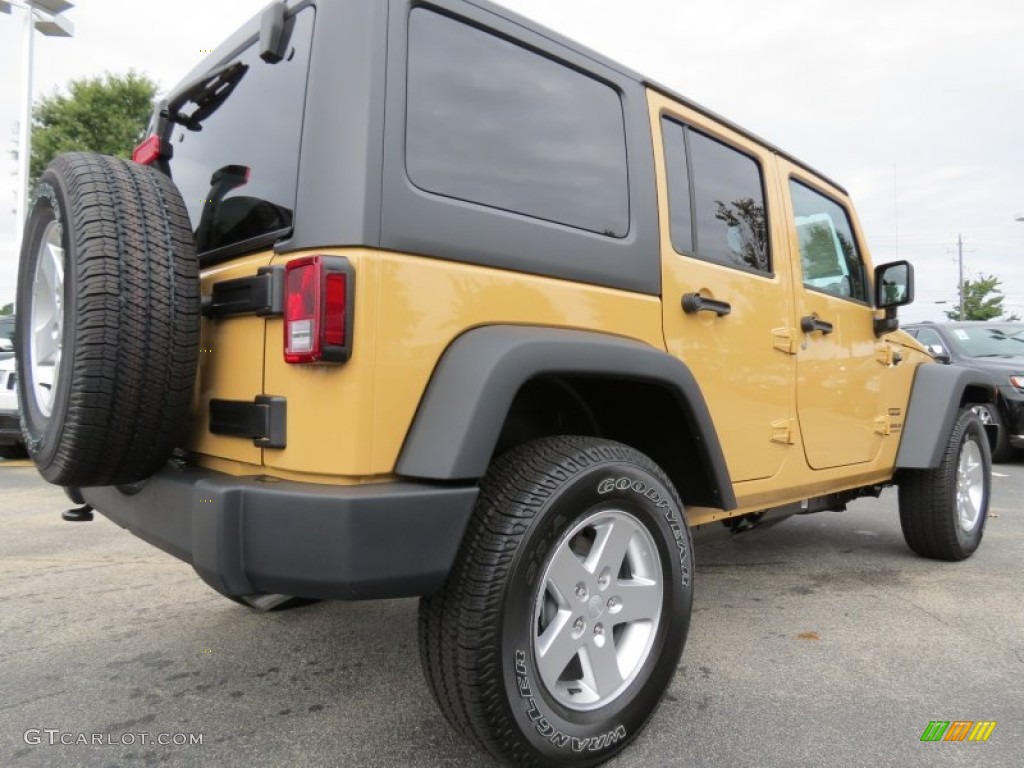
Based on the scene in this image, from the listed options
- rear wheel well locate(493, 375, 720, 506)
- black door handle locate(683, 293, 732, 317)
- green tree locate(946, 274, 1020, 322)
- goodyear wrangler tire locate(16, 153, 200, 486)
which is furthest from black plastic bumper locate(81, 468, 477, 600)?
green tree locate(946, 274, 1020, 322)

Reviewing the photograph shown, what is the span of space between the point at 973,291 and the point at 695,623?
43.2m

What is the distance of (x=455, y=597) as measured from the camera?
1.69 metres

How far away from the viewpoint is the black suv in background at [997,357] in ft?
26.1

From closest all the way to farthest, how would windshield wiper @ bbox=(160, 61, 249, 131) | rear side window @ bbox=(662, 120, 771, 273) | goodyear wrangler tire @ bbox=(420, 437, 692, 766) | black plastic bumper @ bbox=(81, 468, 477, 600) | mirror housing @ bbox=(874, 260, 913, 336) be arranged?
1. black plastic bumper @ bbox=(81, 468, 477, 600)
2. goodyear wrangler tire @ bbox=(420, 437, 692, 766)
3. windshield wiper @ bbox=(160, 61, 249, 131)
4. rear side window @ bbox=(662, 120, 771, 273)
5. mirror housing @ bbox=(874, 260, 913, 336)

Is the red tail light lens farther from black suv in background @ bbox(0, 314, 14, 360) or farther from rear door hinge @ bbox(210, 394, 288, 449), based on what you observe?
black suv in background @ bbox(0, 314, 14, 360)

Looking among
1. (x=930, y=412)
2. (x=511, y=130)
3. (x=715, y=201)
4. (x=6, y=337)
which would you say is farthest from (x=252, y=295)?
(x=6, y=337)

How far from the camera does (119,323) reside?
5.49ft

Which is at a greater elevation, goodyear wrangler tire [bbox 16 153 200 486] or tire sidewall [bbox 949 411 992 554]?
goodyear wrangler tire [bbox 16 153 200 486]

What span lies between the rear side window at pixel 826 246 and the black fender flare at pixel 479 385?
5.61 feet

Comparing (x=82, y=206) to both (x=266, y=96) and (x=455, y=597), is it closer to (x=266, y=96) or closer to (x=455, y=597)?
(x=266, y=96)

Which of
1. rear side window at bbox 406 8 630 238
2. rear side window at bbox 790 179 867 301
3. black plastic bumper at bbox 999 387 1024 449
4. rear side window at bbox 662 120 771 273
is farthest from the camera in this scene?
black plastic bumper at bbox 999 387 1024 449

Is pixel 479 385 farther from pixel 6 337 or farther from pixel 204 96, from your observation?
pixel 6 337

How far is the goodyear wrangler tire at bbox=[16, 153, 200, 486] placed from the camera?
1676 mm

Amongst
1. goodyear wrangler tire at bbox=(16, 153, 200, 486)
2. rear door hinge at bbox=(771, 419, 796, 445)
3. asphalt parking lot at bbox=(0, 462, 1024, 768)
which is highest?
goodyear wrangler tire at bbox=(16, 153, 200, 486)
